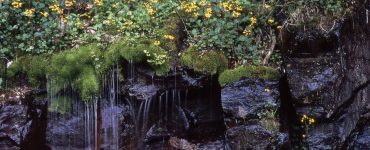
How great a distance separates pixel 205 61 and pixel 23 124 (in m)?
2.84

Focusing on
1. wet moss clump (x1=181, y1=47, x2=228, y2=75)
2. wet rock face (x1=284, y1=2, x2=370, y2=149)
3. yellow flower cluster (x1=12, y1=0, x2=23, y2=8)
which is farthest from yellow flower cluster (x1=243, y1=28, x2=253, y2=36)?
yellow flower cluster (x1=12, y1=0, x2=23, y2=8)

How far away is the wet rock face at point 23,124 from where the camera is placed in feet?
19.9

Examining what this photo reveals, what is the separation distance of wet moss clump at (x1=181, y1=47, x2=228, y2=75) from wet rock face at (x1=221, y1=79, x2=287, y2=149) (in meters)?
0.37

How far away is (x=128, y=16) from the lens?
6.63 metres

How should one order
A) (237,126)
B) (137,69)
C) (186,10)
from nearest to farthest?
(237,126) → (137,69) → (186,10)

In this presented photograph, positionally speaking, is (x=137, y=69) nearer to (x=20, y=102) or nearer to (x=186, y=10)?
(x=186, y=10)

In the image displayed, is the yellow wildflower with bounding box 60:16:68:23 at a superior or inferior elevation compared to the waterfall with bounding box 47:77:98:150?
superior

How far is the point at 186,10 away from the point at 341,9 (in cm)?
229

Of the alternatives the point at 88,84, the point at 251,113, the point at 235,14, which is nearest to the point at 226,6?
the point at 235,14

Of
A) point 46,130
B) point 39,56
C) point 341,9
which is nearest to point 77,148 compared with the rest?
point 46,130

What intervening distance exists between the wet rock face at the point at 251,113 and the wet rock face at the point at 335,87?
40cm

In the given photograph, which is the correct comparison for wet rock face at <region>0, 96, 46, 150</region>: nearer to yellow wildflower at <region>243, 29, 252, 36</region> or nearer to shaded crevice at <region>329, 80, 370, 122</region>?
yellow wildflower at <region>243, 29, 252, 36</region>

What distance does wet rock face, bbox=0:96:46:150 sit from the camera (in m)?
6.07

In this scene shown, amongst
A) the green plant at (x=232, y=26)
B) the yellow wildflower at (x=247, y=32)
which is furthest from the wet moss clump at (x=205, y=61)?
the yellow wildflower at (x=247, y=32)
